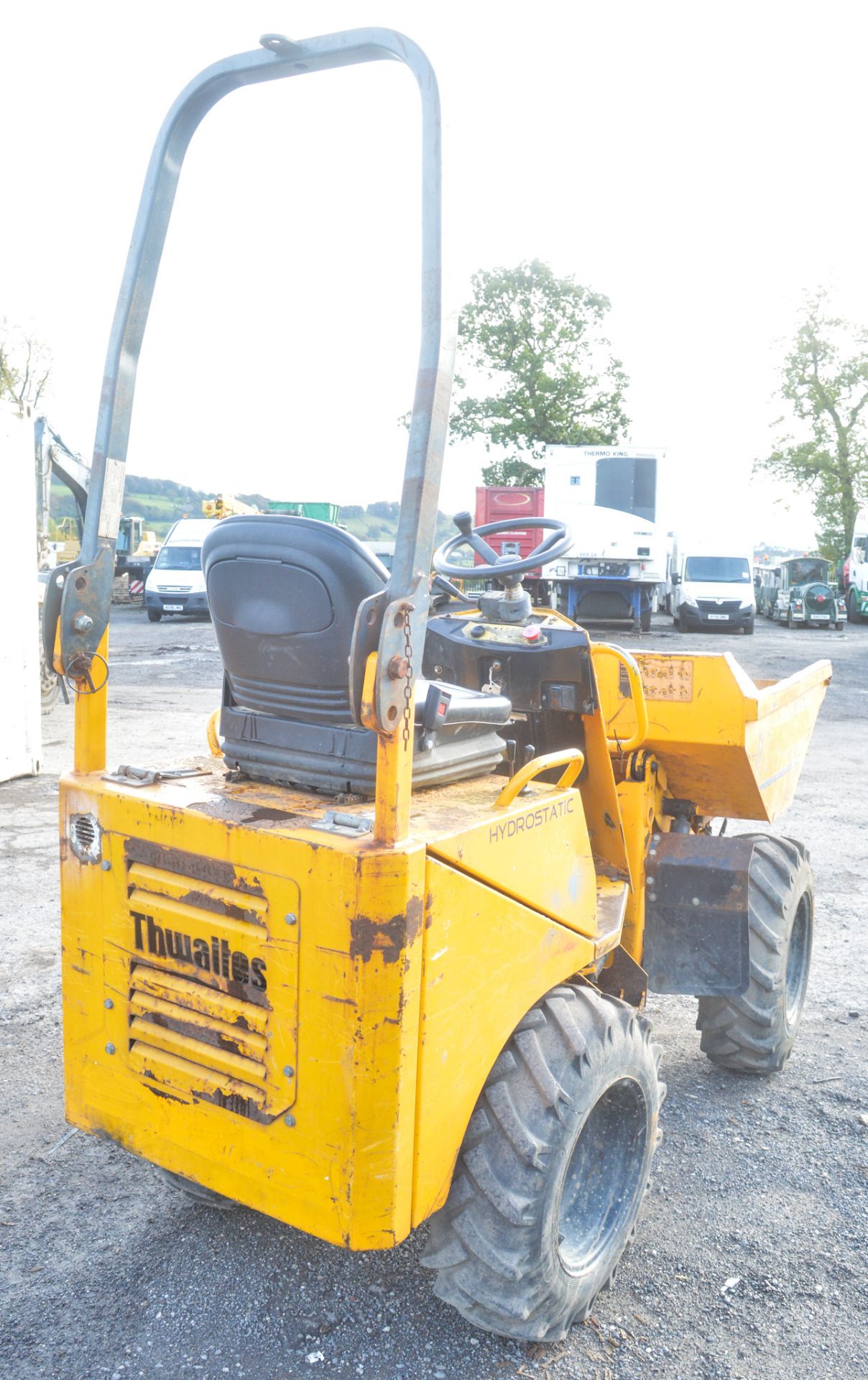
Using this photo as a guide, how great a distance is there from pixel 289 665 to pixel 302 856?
48 centimetres

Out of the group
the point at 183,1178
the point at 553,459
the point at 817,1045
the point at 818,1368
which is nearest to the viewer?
the point at 818,1368

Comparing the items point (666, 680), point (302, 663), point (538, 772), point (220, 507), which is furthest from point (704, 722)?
point (220, 507)

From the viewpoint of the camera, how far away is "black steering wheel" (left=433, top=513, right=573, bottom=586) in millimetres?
2990

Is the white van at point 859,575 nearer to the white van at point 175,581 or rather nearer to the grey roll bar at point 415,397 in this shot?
the white van at point 175,581

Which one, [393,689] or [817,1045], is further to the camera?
[817,1045]

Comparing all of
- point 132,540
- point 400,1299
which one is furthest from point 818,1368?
point 132,540

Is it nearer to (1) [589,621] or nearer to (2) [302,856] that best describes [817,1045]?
(2) [302,856]

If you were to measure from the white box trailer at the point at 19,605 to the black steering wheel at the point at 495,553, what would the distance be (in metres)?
5.59

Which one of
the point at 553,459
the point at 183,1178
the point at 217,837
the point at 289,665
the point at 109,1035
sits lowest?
the point at 183,1178

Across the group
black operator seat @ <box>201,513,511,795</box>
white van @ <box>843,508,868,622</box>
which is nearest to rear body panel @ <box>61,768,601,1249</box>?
black operator seat @ <box>201,513,511,795</box>

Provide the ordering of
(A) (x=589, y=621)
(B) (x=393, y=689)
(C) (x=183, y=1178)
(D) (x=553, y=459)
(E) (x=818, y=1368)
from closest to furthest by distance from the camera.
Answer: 1. (B) (x=393, y=689)
2. (E) (x=818, y=1368)
3. (C) (x=183, y=1178)
4. (D) (x=553, y=459)
5. (A) (x=589, y=621)

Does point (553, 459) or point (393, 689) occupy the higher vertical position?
point (553, 459)

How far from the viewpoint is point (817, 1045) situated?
425 cm

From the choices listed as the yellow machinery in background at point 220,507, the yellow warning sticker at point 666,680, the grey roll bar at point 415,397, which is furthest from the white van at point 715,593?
the grey roll bar at point 415,397
